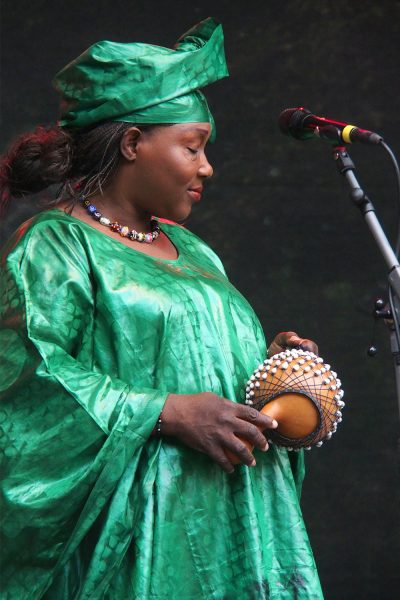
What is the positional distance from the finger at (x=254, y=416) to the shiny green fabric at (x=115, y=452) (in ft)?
0.52

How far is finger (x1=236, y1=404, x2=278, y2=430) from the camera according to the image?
217cm

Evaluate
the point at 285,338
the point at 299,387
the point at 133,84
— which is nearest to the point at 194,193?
the point at 133,84

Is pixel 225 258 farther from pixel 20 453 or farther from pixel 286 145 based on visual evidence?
pixel 20 453

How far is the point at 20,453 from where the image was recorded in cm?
221

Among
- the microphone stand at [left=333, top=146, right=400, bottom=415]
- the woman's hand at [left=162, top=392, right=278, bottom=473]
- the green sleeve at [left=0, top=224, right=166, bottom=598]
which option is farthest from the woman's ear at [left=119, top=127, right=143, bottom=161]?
the woman's hand at [left=162, top=392, right=278, bottom=473]

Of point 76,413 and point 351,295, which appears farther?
point 351,295

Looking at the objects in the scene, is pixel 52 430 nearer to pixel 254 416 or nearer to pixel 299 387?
pixel 254 416

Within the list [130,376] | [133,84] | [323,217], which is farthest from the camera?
[323,217]

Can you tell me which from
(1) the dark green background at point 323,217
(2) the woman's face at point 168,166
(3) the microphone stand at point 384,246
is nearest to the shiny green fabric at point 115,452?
(2) the woman's face at point 168,166

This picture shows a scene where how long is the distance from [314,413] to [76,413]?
18.7 inches

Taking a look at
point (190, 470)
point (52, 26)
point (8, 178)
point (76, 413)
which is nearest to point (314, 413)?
point (190, 470)

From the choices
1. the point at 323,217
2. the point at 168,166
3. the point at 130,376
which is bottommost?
the point at 130,376

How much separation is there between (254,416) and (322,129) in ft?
2.44

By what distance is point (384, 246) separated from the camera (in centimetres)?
245
